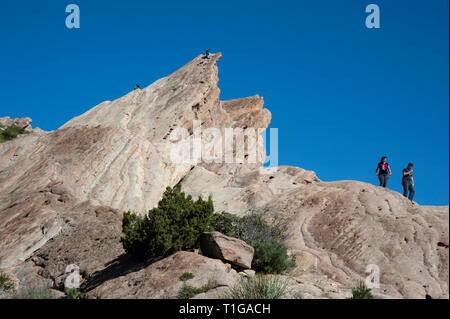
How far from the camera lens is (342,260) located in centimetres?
1948

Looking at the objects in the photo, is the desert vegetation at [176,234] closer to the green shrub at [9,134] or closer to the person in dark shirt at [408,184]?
the person in dark shirt at [408,184]

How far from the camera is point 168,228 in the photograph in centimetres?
1783

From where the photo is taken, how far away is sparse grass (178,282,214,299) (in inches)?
584

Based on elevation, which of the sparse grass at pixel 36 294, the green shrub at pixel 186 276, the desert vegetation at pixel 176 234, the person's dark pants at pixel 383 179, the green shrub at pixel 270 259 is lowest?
the sparse grass at pixel 36 294

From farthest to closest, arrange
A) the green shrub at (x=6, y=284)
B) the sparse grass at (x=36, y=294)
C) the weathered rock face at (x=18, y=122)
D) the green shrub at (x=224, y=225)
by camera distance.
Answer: the weathered rock face at (x=18, y=122) < the green shrub at (x=224, y=225) < the green shrub at (x=6, y=284) < the sparse grass at (x=36, y=294)

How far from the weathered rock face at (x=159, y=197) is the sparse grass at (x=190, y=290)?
28cm

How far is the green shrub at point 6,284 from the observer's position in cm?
1835

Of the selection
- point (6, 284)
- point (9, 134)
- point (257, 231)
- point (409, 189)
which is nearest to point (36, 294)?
point (6, 284)

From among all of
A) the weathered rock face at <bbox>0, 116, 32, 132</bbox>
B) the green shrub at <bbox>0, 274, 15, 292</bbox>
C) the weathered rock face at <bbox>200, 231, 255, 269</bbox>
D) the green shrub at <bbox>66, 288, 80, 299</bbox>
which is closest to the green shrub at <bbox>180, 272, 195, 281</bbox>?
the weathered rock face at <bbox>200, 231, 255, 269</bbox>

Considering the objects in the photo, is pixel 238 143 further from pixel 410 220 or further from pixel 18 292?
pixel 18 292

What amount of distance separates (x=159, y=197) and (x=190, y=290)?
1341 cm

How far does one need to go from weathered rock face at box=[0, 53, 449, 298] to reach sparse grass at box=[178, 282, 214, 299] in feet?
0.91

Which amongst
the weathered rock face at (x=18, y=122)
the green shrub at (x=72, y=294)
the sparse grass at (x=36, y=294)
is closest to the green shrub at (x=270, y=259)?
the green shrub at (x=72, y=294)

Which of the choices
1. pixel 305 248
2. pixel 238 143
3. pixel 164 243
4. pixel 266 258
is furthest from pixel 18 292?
pixel 238 143
